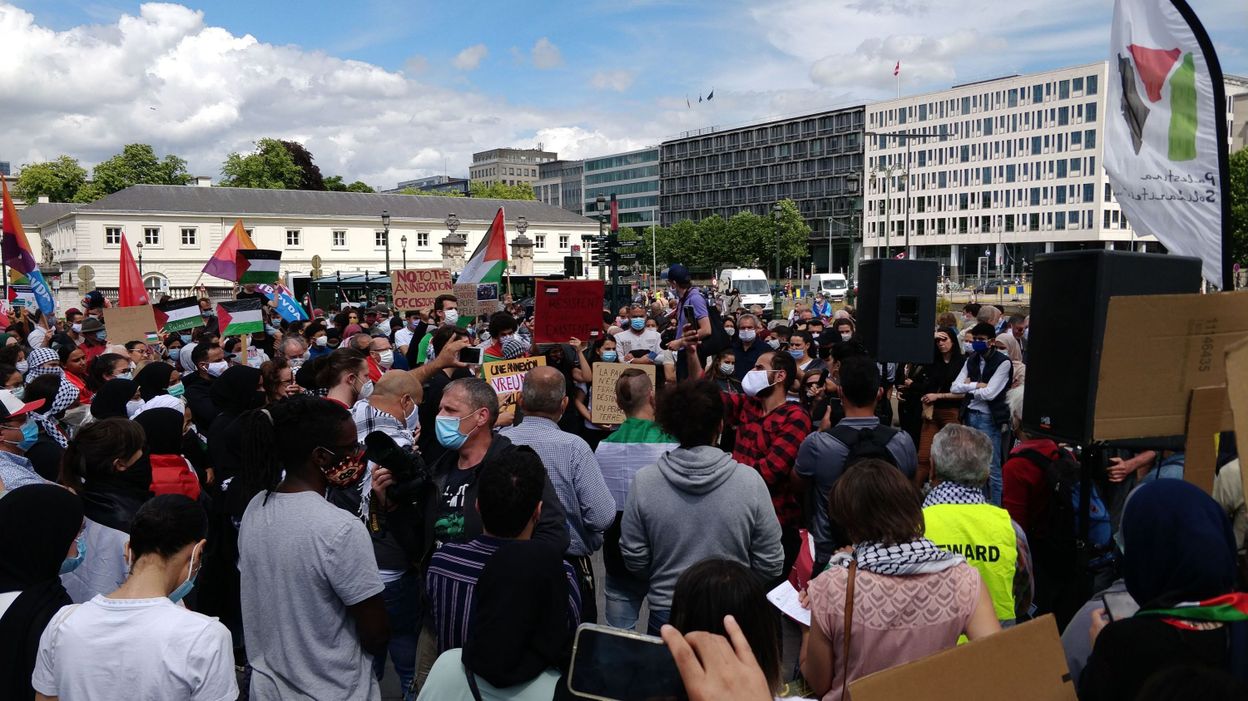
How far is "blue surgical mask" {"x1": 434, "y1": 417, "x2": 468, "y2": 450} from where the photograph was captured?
4.21 metres

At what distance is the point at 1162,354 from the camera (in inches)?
128

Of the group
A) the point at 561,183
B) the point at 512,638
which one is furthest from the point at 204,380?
the point at 561,183

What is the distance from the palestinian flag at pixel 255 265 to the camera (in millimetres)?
15008

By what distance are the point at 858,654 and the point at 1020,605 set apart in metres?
1.18

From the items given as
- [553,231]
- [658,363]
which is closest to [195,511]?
[658,363]

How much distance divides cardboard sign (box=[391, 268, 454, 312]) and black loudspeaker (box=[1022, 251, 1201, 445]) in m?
11.6

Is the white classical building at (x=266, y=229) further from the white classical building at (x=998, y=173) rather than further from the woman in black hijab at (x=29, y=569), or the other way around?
the woman in black hijab at (x=29, y=569)

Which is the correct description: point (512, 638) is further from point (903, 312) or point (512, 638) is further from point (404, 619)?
point (903, 312)

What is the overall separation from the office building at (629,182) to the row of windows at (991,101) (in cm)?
4005

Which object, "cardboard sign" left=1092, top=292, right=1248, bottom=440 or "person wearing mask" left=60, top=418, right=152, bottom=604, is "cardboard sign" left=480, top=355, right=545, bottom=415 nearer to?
"person wearing mask" left=60, top=418, right=152, bottom=604

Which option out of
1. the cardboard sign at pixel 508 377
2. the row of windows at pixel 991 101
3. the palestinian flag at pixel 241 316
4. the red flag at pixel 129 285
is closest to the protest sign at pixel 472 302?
the palestinian flag at pixel 241 316

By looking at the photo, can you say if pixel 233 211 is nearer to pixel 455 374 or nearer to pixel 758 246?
pixel 758 246

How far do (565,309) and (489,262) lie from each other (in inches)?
147

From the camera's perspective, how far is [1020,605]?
11.8ft
